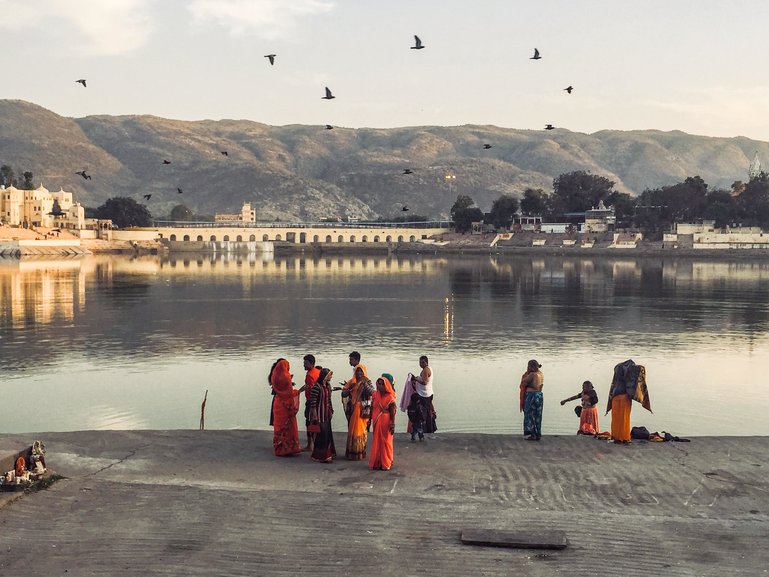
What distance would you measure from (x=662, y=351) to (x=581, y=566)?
87.1ft

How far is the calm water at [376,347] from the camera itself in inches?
872

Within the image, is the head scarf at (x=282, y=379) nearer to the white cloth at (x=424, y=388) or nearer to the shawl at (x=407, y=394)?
the shawl at (x=407, y=394)

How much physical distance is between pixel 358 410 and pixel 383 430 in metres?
0.74

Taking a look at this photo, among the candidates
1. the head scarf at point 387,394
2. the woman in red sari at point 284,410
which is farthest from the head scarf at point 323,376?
the head scarf at point 387,394

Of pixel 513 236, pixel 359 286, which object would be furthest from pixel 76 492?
pixel 513 236

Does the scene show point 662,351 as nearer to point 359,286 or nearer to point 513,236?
point 359,286

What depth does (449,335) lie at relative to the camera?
3947 cm

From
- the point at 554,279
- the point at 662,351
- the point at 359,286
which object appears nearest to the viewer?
the point at 662,351

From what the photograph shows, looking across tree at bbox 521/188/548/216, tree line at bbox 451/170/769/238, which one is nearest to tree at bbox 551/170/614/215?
tree line at bbox 451/170/769/238

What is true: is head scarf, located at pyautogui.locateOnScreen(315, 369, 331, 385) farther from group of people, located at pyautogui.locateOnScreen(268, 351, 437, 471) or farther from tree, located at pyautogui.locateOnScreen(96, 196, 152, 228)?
tree, located at pyautogui.locateOnScreen(96, 196, 152, 228)

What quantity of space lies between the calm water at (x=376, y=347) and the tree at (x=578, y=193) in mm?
119387

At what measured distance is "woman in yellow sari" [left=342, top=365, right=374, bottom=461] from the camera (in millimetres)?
13820

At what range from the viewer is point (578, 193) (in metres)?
189

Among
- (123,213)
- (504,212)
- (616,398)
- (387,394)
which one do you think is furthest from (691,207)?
(387,394)
